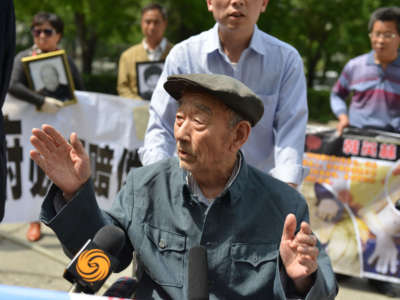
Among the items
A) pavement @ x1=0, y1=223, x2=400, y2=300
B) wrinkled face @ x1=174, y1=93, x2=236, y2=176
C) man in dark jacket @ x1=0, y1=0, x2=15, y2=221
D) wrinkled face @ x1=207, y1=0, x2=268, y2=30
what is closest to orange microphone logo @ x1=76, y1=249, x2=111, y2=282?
wrinkled face @ x1=174, y1=93, x2=236, y2=176

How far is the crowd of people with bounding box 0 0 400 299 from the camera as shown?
192 centimetres

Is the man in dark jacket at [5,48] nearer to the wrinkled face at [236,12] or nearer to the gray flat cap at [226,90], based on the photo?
the gray flat cap at [226,90]

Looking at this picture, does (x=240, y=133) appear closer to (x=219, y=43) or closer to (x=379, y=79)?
(x=219, y=43)

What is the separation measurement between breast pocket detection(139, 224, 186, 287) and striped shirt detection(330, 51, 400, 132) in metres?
3.25

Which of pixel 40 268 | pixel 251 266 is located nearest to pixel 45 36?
pixel 40 268

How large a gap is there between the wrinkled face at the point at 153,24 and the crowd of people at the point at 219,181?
3059 mm

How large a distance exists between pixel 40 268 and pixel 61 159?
3.08 metres

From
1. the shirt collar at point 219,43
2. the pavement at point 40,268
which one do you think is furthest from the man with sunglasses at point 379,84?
the shirt collar at point 219,43

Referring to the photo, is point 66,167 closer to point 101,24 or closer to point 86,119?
point 86,119

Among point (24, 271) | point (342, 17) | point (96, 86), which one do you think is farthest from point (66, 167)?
point (96, 86)

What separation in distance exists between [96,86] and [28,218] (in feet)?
44.6

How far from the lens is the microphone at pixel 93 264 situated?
1.60m

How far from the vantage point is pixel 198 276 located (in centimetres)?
160

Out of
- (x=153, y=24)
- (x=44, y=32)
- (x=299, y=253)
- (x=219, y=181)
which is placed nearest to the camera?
(x=299, y=253)
